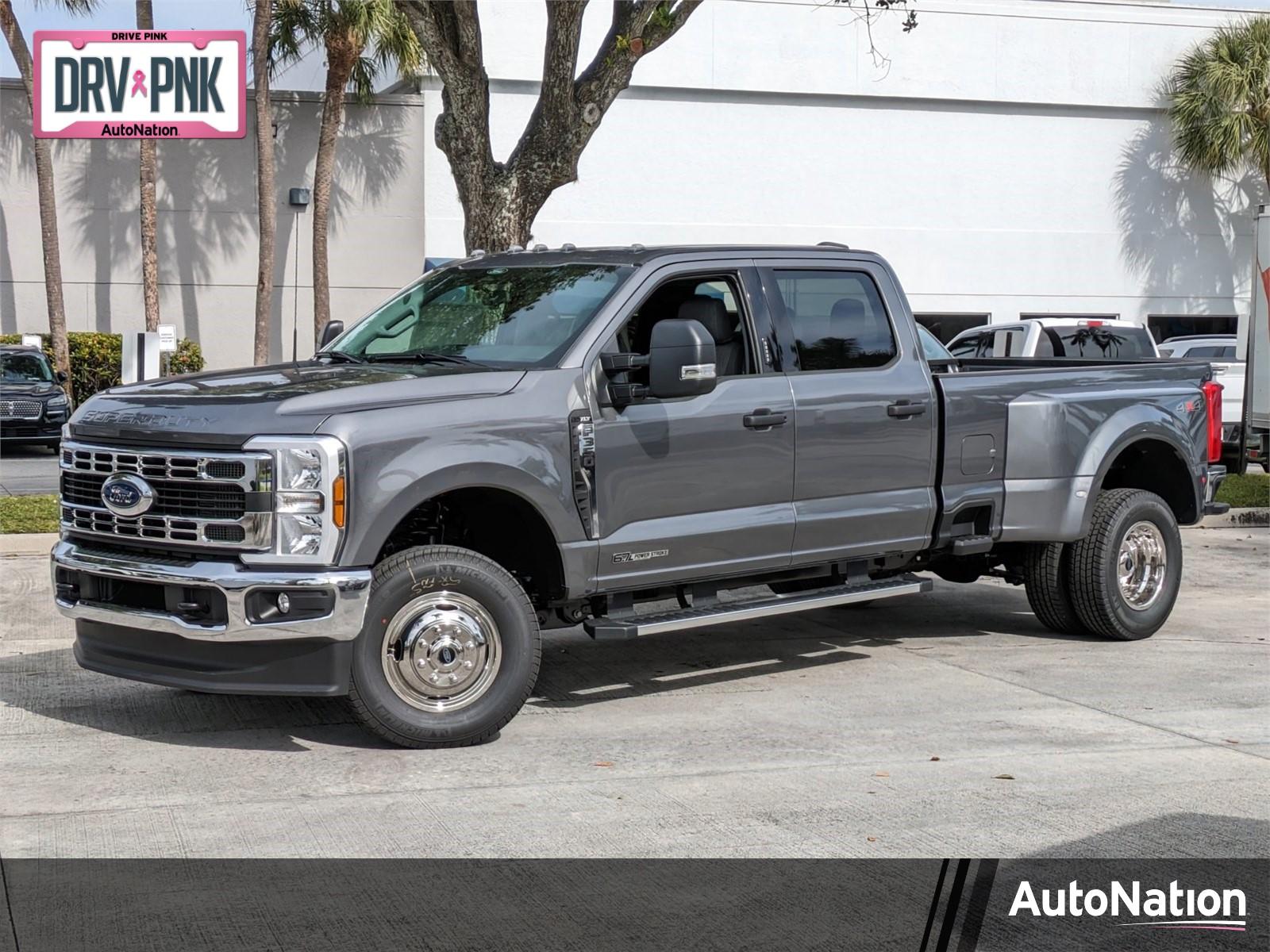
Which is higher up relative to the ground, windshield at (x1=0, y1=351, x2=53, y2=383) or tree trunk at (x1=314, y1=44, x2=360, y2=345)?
tree trunk at (x1=314, y1=44, x2=360, y2=345)

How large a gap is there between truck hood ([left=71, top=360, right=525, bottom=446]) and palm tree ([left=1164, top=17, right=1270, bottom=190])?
25.4 m

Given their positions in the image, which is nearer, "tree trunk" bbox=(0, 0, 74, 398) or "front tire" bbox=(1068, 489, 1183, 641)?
"front tire" bbox=(1068, 489, 1183, 641)

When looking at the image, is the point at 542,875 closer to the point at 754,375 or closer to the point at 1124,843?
the point at 1124,843

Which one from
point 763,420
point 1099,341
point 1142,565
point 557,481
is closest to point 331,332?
point 557,481

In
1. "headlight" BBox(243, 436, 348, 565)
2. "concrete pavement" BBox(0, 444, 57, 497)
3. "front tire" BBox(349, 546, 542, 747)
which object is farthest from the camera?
"concrete pavement" BBox(0, 444, 57, 497)

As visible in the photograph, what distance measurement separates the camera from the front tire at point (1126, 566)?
8.98 m

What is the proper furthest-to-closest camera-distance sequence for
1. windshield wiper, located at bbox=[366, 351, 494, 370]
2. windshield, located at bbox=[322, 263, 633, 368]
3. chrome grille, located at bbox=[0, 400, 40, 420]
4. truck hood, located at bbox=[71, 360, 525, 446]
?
chrome grille, located at bbox=[0, 400, 40, 420] → windshield, located at bbox=[322, 263, 633, 368] → windshield wiper, located at bbox=[366, 351, 494, 370] → truck hood, located at bbox=[71, 360, 525, 446]

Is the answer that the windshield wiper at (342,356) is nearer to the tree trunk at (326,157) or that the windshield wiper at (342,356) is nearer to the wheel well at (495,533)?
the wheel well at (495,533)

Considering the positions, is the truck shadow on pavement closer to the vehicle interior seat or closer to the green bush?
the vehicle interior seat

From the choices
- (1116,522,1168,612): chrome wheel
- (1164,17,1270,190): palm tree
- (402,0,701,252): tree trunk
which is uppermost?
(1164,17,1270,190): palm tree

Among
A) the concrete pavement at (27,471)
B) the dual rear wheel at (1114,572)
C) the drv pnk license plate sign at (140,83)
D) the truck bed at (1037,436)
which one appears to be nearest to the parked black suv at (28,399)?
the concrete pavement at (27,471)

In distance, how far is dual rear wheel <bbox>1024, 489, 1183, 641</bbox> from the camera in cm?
899

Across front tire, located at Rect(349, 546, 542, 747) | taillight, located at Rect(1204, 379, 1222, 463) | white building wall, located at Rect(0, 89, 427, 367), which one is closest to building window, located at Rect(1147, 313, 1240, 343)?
white building wall, located at Rect(0, 89, 427, 367)

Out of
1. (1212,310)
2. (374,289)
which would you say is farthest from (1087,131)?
(374,289)
